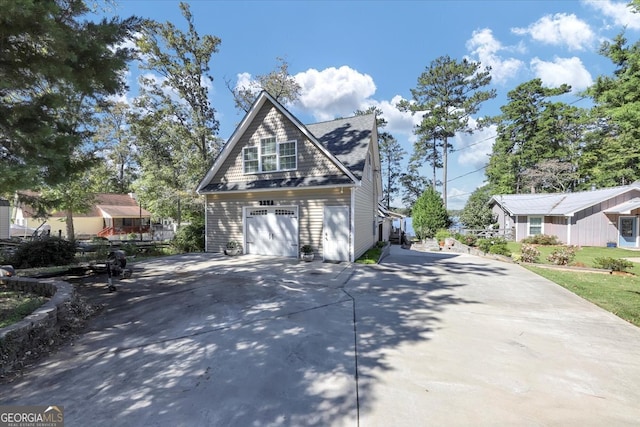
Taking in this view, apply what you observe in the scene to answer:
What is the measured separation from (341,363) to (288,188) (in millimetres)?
8765

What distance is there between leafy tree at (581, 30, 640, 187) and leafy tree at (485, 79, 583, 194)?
7.94ft

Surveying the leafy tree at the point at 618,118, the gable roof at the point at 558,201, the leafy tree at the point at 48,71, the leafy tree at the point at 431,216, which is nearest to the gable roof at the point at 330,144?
the leafy tree at the point at 48,71

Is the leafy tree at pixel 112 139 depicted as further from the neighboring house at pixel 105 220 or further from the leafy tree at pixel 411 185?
the leafy tree at pixel 411 185

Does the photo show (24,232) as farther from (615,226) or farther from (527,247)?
(615,226)

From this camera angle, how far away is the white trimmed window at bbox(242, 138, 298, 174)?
1233 cm

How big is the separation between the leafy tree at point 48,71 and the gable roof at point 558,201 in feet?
85.8

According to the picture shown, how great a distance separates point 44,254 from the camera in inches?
414

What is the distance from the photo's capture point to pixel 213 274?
899 cm

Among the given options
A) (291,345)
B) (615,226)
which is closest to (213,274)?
(291,345)

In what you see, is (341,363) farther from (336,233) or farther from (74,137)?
(336,233)

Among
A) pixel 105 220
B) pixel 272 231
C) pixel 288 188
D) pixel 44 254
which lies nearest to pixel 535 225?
pixel 288 188

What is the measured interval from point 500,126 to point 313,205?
120ft

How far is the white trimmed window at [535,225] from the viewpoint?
2248 centimetres

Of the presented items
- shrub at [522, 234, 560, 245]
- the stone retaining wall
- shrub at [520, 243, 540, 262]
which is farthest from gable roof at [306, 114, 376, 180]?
shrub at [522, 234, 560, 245]
